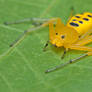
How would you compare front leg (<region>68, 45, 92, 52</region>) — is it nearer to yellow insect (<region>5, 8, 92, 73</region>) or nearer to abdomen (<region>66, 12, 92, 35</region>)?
yellow insect (<region>5, 8, 92, 73</region>)

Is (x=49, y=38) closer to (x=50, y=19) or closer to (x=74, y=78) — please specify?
(x=50, y=19)

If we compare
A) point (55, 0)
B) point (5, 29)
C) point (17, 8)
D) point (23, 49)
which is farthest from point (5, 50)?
point (55, 0)

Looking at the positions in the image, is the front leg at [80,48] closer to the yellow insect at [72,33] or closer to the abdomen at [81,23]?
the yellow insect at [72,33]

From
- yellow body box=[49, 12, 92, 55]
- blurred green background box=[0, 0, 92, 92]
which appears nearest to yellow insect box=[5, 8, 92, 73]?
yellow body box=[49, 12, 92, 55]

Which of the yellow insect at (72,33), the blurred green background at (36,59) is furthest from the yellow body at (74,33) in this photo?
the blurred green background at (36,59)

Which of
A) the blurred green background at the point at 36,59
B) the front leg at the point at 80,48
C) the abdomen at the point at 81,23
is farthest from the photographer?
the abdomen at the point at 81,23

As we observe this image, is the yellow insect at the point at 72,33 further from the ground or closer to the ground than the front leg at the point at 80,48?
further from the ground

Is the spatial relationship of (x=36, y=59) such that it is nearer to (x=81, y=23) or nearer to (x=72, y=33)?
(x=72, y=33)
